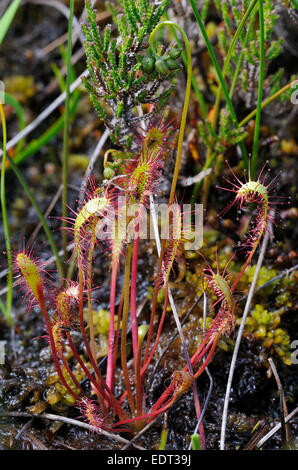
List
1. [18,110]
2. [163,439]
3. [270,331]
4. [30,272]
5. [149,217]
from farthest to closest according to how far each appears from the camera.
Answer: [18,110] → [149,217] → [270,331] → [163,439] → [30,272]

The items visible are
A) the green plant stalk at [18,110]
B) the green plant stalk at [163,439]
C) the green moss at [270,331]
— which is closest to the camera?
the green plant stalk at [163,439]

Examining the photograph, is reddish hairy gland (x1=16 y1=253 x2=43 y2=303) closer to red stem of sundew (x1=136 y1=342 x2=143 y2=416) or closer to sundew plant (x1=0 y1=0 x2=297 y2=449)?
sundew plant (x1=0 y1=0 x2=297 y2=449)

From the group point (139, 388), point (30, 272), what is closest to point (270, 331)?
point (139, 388)

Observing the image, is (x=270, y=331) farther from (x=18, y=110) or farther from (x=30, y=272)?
(x=18, y=110)

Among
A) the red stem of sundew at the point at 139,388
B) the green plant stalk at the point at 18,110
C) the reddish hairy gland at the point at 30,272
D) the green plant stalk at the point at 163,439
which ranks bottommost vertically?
the green plant stalk at the point at 163,439

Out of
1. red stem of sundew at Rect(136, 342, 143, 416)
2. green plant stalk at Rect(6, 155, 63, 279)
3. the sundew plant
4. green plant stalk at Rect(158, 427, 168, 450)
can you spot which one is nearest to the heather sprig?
the sundew plant

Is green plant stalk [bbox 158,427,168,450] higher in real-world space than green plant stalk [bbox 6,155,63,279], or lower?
lower

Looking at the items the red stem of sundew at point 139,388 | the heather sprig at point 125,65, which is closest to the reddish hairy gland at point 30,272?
A: the red stem of sundew at point 139,388

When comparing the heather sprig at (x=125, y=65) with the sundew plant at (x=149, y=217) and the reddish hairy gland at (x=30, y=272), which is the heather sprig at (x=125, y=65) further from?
the reddish hairy gland at (x=30, y=272)

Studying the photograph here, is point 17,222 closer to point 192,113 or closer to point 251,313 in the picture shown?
point 192,113

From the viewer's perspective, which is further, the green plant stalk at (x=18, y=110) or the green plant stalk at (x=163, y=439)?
the green plant stalk at (x=18, y=110)

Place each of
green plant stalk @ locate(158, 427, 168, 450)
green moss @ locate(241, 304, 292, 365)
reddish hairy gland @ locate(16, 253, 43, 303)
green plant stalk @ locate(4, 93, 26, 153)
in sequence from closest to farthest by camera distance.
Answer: reddish hairy gland @ locate(16, 253, 43, 303)
green plant stalk @ locate(158, 427, 168, 450)
green moss @ locate(241, 304, 292, 365)
green plant stalk @ locate(4, 93, 26, 153)

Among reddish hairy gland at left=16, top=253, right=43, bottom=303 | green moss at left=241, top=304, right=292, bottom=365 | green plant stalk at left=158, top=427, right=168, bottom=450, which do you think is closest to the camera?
reddish hairy gland at left=16, top=253, right=43, bottom=303
